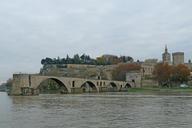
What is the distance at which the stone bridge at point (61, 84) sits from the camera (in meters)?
96.7

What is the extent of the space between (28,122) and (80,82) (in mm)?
99965

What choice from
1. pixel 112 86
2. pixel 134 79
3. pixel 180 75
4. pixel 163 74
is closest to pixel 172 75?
pixel 180 75

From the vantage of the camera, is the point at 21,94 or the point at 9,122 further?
the point at 21,94

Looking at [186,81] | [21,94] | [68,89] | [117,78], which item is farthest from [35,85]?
[117,78]

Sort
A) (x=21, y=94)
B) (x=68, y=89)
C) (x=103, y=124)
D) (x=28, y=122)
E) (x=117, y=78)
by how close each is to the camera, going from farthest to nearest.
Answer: (x=117, y=78) < (x=68, y=89) < (x=21, y=94) < (x=28, y=122) < (x=103, y=124)

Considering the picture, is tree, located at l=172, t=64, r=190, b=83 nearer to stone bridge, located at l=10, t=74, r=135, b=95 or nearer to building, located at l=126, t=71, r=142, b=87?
stone bridge, located at l=10, t=74, r=135, b=95

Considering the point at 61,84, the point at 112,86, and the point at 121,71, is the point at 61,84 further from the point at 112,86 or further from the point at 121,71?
the point at 121,71

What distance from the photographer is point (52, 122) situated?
2980 cm

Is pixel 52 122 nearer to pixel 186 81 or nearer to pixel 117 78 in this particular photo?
pixel 186 81

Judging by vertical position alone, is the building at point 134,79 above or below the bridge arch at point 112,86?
above

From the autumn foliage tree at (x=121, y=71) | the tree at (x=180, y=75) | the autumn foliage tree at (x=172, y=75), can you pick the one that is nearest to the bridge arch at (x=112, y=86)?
the autumn foliage tree at (x=172, y=75)

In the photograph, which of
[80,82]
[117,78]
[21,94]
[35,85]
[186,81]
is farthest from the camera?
[117,78]

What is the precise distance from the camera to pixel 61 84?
12088cm

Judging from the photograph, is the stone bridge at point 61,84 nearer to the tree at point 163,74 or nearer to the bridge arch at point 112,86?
the bridge arch at point 112,86
